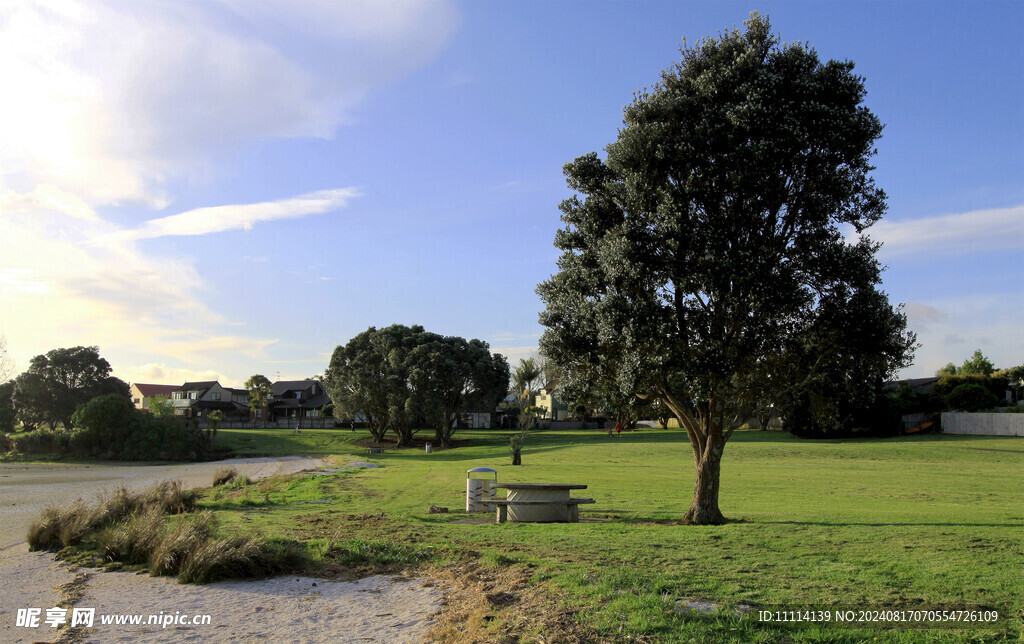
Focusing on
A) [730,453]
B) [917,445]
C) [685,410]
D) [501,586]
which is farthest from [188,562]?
[917,445]

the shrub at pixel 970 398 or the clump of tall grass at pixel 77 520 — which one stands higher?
the shrub at pixel 970 398

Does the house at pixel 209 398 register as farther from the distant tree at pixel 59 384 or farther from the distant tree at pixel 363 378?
the distant tree at pixel 363 378

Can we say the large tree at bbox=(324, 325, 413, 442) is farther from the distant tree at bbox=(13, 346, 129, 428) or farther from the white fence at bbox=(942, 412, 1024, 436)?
the white fence at bbox=(942, 412, 1024, 436)

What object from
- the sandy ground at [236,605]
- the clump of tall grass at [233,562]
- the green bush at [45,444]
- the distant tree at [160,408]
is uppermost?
the distant tree at [160,408]

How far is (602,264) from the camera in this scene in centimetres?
1280

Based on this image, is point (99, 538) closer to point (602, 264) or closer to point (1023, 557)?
point (602, 264)

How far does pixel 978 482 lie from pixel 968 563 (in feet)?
60.5

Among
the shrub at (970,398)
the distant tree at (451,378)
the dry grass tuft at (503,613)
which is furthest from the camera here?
the distant tree at (451,378)

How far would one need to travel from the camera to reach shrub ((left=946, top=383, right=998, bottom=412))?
55.2 meters

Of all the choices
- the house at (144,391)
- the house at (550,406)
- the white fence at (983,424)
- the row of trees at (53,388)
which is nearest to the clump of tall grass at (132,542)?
the white fence at (983,424)

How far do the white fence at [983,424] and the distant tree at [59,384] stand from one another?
76.0m

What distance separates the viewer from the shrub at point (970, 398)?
181 ft

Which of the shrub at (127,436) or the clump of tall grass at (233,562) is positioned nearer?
the clump of tall grass at (233,562)

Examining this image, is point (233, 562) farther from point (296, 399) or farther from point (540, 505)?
point (296, 399)
